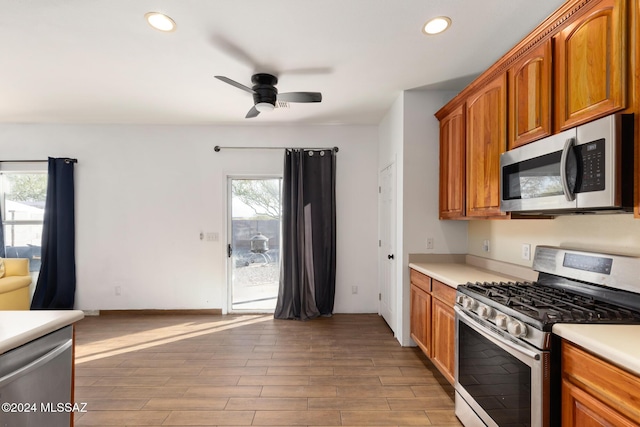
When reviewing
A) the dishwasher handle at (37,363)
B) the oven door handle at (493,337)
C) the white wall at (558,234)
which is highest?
the white wall at (558,234)

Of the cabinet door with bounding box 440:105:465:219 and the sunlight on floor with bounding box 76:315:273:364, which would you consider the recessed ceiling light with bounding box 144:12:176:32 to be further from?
the sunlight on floor with bounding box 76:315:273:364

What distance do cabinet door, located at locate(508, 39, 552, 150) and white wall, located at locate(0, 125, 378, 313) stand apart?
92.5 inches

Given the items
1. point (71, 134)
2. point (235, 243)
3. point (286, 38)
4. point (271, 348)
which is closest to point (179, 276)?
point (235, 243)

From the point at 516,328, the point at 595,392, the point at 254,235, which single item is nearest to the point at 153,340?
the point at 254,235

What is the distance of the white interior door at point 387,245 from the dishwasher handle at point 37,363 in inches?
114

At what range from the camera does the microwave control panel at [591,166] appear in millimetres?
1424

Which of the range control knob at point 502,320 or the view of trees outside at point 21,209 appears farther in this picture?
the view of trees outside at point 21,209

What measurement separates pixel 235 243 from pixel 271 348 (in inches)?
67.2

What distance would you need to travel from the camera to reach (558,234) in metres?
2.14

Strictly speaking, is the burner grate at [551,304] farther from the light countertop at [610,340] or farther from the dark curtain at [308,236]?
the dark curtain at [308,236]

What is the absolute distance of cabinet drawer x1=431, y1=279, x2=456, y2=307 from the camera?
7.63ft

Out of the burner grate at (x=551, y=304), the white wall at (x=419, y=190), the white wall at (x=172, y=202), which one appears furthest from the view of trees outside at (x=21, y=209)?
the burner grate at (x=551, y=304)

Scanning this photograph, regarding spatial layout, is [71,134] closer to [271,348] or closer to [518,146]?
[271,348]

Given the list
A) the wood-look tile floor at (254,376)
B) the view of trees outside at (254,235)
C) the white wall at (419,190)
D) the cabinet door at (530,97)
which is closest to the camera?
the cabinet door at (530,97)
